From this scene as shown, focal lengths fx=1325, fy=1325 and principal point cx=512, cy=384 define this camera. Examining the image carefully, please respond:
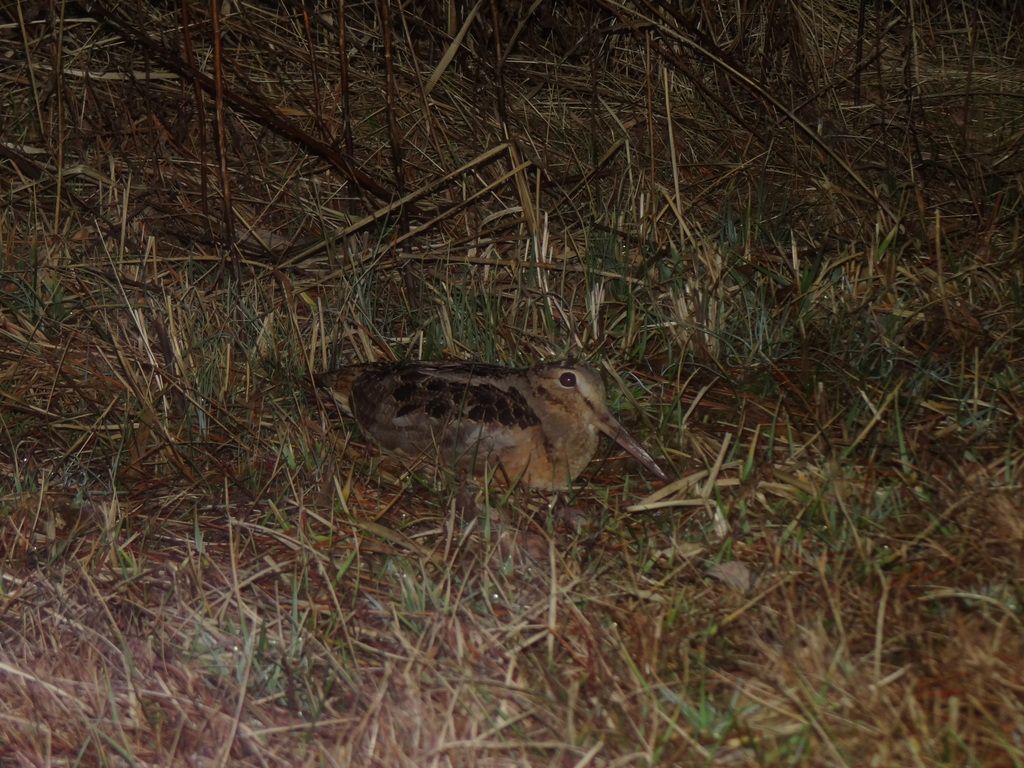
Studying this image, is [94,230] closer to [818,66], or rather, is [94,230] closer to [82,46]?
[82,46]

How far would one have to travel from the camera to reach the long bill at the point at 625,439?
11.3 ft

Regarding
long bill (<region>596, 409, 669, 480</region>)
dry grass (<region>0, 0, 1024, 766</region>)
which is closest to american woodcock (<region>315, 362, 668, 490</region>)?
long bill (<region>596, 409, 669, 480</region>)

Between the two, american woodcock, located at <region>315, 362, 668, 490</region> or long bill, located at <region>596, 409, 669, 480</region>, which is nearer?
long bill, located at <region>596, 409, 669, 480</region>

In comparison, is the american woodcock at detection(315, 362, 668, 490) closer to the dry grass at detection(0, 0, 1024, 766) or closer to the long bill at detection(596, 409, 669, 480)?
the long bill at detection(596, 409, 669, 480)

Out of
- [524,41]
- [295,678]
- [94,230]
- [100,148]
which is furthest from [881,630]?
[524,41]

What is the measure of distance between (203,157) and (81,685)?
202cm

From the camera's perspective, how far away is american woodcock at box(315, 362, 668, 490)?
11.6 ft

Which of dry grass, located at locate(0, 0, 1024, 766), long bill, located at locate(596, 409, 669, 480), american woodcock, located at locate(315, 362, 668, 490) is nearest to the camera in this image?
dry grass, located at locate(0, 0, 1024, 766)

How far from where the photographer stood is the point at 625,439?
352 centimetres

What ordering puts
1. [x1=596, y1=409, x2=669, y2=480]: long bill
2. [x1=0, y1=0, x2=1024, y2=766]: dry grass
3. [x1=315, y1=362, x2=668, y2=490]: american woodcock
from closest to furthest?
[x1=0, y1=0, x2=1024, y2=766]: dry grass → [x1=596, y1=409, x2=669, y2=480]: long bill → [x1=315, y1=362, x2=668, y2=490]: american woodcock

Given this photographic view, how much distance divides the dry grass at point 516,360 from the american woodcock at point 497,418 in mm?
116

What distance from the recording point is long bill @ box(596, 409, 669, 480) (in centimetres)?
344

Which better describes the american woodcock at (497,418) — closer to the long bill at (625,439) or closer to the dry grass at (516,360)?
the long bill at (625,439)

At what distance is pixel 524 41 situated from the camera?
5.96 metres
